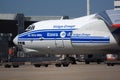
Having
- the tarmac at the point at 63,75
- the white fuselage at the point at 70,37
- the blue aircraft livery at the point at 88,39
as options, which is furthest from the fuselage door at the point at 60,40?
the tarmac at the point at 63,75

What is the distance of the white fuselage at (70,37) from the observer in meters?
45.0

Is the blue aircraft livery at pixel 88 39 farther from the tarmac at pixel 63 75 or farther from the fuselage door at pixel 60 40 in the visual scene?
the tarmac at pixel 63 75

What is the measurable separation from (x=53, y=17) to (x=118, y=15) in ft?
129

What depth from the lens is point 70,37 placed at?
4644cm

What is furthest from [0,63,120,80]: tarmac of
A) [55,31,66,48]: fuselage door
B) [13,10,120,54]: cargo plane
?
[55,31,66,48]: fuselage door

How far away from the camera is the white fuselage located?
45000 millimetres

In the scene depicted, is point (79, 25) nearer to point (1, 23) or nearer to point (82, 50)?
point (82, 50)

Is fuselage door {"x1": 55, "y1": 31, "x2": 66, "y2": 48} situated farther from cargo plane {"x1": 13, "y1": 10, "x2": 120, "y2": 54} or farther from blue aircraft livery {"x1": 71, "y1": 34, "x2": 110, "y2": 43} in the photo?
blue aircraft livery {"x1": 71, "y1": 34, "x2": 110, "y2": 43}

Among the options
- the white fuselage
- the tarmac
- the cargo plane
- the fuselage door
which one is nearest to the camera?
the tarmac

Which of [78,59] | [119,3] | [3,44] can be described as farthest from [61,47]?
[119,3]

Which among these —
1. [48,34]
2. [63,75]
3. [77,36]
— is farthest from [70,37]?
[63,75]

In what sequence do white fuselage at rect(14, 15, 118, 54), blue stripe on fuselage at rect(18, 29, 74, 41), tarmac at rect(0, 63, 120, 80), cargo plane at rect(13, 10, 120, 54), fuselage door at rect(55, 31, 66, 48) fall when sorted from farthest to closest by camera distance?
1. fuselage door at rect(55, 31, 66, 48)
2. blue stripe on fuselage at rect(18, 29, 74, 41)
3. white fuselage at rect(14, 15, 118, 54)
4. cargo plane at rect(13, 10, 120, 54)
5. tarmac at rect(0, 63, 120, 80)

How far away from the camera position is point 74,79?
23078 mm

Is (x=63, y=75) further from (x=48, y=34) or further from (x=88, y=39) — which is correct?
(x=48, y=34)
